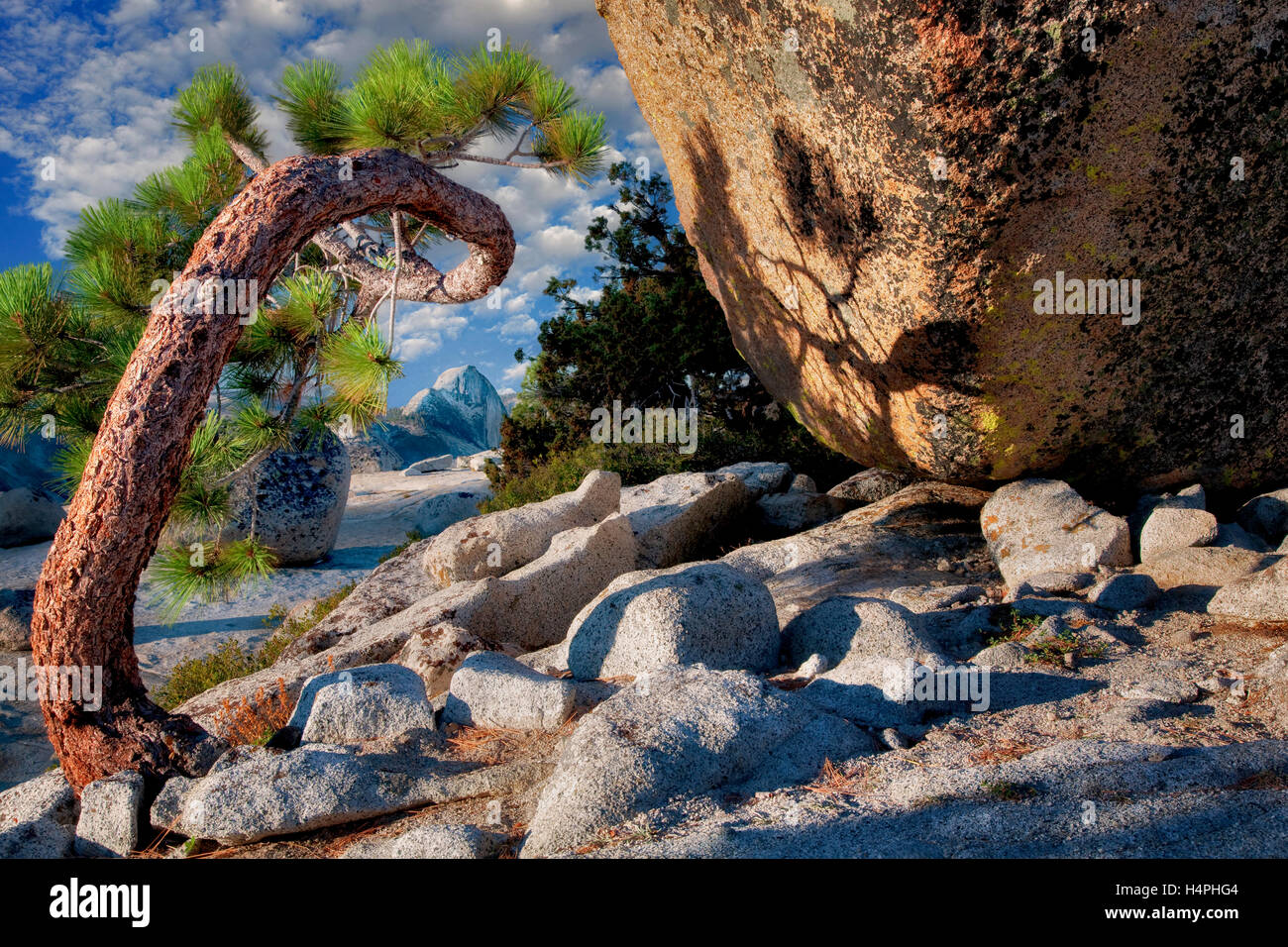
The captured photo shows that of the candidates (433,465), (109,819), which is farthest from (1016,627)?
(433,465)

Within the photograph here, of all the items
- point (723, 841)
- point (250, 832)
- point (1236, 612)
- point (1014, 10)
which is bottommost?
point (250, 832)

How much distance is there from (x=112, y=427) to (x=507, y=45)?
4278mm

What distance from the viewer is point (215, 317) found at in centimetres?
452

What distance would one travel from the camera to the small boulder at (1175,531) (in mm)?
6105

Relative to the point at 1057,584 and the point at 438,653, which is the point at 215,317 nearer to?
the point at 438,653

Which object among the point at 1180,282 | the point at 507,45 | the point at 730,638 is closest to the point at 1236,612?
the point at 1180,282

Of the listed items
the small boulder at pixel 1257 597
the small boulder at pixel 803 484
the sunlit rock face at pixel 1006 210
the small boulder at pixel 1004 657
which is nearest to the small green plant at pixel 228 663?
the small boulder at pixel 803 484

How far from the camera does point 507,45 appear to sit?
662cm

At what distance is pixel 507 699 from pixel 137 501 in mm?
2297

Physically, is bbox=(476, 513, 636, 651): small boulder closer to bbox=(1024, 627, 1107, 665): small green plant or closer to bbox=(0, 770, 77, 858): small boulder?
bbox=(0, 770, 77, 858): small boulder

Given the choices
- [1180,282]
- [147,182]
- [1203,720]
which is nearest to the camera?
[1203,720]

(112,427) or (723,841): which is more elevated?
(112,427)
